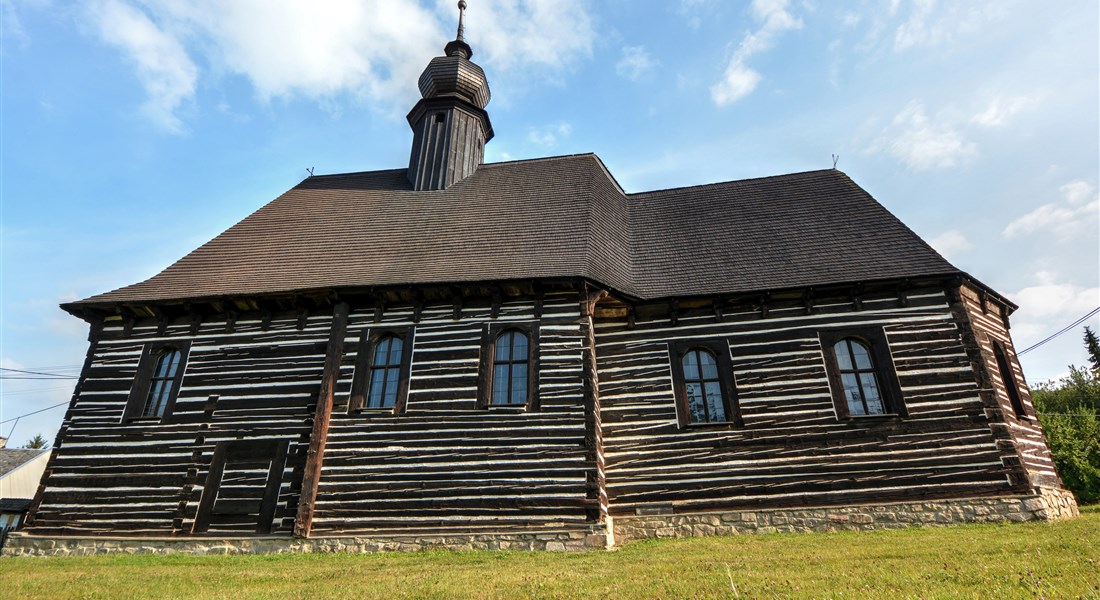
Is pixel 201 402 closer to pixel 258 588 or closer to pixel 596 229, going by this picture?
pixel 258 588

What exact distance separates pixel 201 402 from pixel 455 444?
6.42 meters

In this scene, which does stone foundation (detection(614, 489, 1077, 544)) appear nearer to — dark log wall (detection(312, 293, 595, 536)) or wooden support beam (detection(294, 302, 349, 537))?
dark log wall (detection(312, 293, 595, 536))

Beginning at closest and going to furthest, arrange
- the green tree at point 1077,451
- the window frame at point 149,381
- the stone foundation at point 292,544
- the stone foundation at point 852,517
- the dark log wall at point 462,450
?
the stone foundation at point 292,544 → the stone foundation at point 852,517 → the dark log wall at point 462,450 → the window frame at point 149,381 → the green tree at point 1077,451

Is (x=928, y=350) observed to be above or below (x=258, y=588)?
above

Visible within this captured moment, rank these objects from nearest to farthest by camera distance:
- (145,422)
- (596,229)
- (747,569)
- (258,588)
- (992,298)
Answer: (747,569)
(258,588)
(145,422)
(992,298)
(596,229)

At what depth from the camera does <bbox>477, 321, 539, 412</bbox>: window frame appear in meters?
13.2

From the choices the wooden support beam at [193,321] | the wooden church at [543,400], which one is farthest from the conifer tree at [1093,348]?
the wooden support beam at [193,321]

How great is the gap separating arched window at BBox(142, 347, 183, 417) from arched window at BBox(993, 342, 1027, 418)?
1974 centimetres

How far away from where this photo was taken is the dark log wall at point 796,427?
41.4 feet

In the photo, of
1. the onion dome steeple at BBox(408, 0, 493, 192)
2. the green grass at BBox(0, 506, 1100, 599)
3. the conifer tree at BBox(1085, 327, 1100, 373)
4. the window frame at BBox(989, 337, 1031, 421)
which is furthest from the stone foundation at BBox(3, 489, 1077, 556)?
the conifer tree at BBox(1085, 327, 1100, 373)

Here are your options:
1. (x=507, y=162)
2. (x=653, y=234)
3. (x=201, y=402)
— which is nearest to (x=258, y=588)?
(x=201, y=402)

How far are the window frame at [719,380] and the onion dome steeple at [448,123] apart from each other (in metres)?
10.5

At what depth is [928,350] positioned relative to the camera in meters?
13.5

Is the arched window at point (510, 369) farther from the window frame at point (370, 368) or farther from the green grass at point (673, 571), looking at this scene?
the green grass at point (673, 571)
